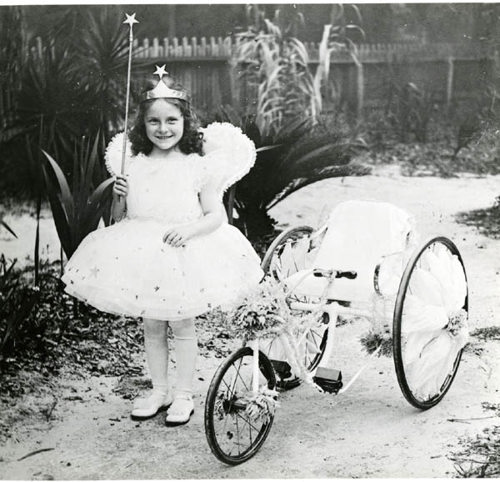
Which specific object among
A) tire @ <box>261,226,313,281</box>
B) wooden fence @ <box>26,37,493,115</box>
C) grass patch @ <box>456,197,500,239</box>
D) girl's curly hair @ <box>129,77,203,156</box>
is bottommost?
tire @ <box>261,226,313,281</box>

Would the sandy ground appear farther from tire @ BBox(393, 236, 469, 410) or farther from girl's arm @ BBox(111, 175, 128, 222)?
girl's arm @ BBox(111, 175, 128, 222)

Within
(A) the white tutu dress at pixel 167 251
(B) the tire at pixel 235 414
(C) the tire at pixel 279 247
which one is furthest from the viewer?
(C) the tire at pixel 279 247

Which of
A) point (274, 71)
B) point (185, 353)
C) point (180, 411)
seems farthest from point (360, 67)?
point (180, 411)

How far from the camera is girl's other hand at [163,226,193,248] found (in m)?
2.31

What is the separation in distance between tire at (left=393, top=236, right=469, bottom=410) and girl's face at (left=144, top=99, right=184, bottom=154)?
0.86 m

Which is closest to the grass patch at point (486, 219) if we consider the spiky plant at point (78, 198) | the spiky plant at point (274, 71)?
the spiky plant at point (274, 71)

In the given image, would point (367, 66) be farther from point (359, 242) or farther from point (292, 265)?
point (292, 265)

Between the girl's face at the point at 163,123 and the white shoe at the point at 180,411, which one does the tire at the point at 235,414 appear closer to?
the white shoe at the point at 180,411

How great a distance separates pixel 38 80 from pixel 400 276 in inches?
55.7

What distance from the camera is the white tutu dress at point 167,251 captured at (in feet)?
7.45

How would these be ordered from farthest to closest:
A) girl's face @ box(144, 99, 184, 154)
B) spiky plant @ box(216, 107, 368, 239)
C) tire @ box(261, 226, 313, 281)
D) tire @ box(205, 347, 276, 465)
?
1. spiky plant @ box(216, 107, 368, 239)
2. tire @ box(261, 226, 313, 281)
3. girl's face @ box(144, 99, 184, 154)
4. tire @ box(205, 347, 276, 465)

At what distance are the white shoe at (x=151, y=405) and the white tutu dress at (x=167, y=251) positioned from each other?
0.35 m

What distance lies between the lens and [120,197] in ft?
8.05

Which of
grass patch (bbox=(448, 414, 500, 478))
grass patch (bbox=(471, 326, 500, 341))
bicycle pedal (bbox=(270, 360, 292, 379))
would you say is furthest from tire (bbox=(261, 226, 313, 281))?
grass patch (bbox=(448, 414, 500, 478))
